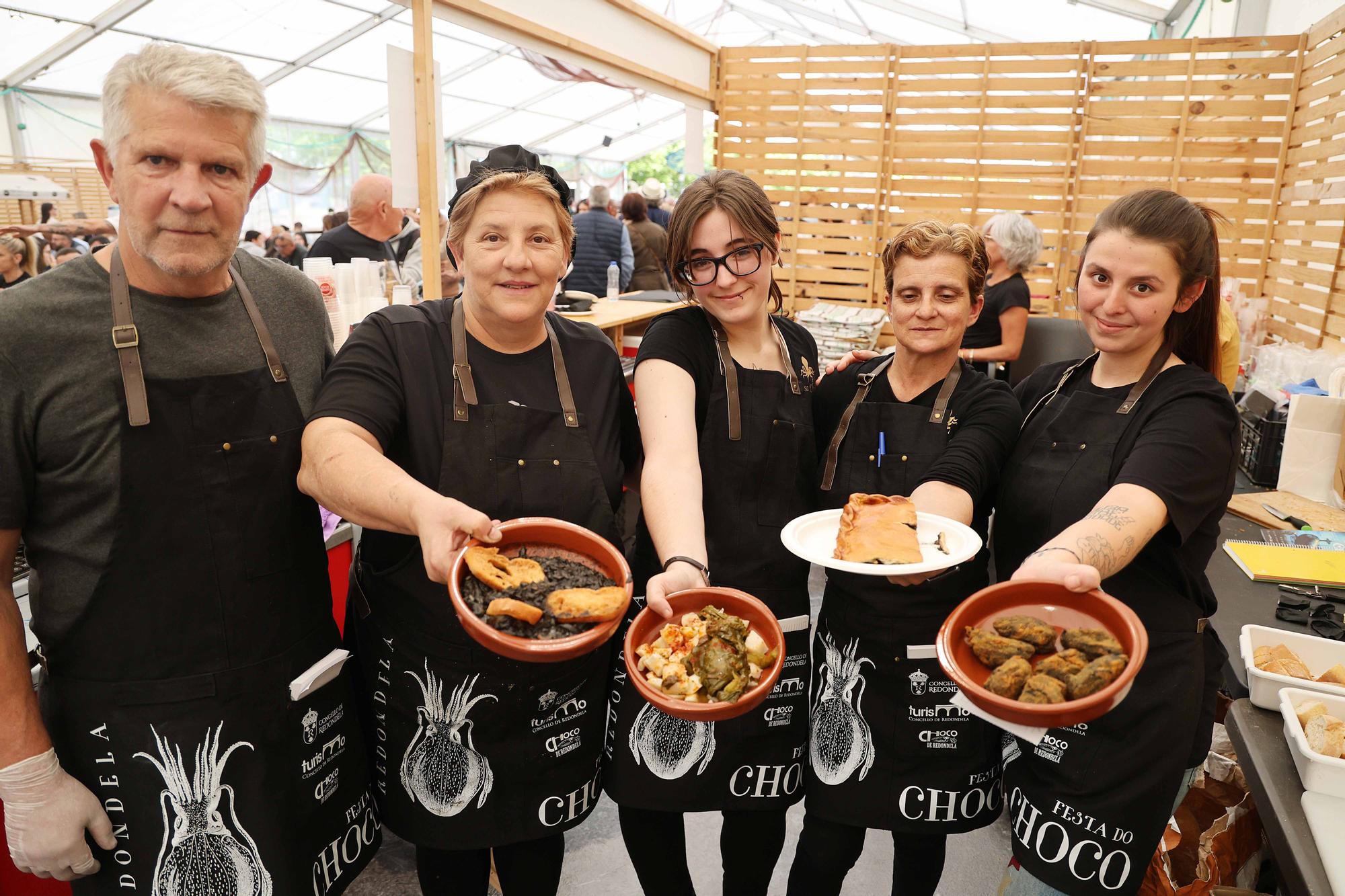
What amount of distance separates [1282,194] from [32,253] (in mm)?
8005

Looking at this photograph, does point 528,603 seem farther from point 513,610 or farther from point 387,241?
point 387,241

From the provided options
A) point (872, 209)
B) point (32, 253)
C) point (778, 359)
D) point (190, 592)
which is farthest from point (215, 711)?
point (872, 209)

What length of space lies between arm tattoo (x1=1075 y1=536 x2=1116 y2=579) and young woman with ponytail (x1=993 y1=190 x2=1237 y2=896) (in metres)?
0.13

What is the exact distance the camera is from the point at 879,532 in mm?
1577

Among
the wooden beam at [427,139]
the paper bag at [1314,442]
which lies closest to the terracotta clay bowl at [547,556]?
the paper bag at [1314,442]

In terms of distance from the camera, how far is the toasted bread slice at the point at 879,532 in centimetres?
153

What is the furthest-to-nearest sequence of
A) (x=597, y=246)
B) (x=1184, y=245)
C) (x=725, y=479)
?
(x=597, y=246), (x=725, y=479), (x=1184, y=245)

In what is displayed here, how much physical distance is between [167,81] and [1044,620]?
5.78ft

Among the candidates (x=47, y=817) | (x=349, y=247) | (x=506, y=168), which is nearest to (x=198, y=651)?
(x=47, y=817)

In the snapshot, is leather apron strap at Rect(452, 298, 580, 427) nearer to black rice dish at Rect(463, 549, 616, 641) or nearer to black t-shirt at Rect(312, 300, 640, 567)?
black t-shirt at Rect(312, 300, 640, 567)

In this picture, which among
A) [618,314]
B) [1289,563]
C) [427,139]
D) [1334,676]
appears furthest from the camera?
[618,314]

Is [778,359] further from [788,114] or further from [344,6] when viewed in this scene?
[344,6]

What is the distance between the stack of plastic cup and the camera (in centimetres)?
311

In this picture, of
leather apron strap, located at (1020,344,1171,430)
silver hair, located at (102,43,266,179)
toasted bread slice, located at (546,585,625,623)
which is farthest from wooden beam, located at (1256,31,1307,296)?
silver hair, located at (102,43,266,179)
